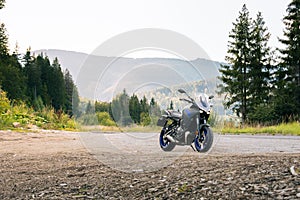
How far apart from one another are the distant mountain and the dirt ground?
Result: 1.49 meters

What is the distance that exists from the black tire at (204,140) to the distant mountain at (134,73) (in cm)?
81

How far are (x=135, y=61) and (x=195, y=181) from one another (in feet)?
9.40

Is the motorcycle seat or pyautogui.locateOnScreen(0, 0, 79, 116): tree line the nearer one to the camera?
the motorcycle seat

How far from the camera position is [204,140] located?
5.94 m

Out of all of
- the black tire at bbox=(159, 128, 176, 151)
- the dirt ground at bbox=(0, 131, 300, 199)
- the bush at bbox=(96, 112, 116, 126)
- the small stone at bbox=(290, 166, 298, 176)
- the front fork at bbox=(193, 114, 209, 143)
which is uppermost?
the bush at bbox=(96, 112, 116, 126)

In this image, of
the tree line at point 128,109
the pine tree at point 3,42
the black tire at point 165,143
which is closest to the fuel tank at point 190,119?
the black tire at point 165,143

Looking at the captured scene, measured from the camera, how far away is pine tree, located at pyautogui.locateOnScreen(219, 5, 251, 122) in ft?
104

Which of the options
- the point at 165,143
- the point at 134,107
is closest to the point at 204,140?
the point at 165,143

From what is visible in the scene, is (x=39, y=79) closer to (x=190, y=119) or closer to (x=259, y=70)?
(x=259, y=70)

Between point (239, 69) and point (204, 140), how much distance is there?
88.8ft

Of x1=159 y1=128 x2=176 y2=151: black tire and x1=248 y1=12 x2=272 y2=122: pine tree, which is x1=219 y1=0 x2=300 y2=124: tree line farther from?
x1=159 y1=128 x2=176 y2=151: black tire

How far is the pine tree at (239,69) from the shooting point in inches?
1249

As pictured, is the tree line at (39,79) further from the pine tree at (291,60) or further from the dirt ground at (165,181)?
the dirt ground at (165,181)

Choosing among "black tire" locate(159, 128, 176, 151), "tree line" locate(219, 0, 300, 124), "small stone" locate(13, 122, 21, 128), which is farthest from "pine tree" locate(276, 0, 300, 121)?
"black tire" locate(159, 128, 176, 151)
